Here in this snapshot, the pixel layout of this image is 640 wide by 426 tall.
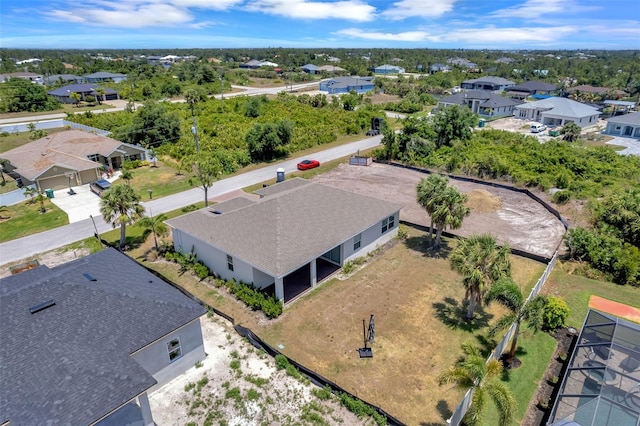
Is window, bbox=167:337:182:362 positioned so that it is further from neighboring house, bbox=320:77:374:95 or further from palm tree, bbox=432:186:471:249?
neighboring house, bbox=320:77:374:95

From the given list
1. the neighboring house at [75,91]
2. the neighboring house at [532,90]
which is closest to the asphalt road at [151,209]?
the neighboring house at [75,91]

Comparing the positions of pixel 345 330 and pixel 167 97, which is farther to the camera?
pixel 167 97

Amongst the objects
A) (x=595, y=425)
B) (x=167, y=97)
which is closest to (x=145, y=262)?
(x=595, y=425)

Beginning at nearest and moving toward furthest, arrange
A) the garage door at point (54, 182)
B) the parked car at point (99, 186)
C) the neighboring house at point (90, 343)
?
the neighboring house at point (90, 343) < the parked car at point (99, 186) < the garage door at point (54, 182)

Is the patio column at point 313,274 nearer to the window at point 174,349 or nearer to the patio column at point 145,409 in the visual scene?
the window at point 174,349

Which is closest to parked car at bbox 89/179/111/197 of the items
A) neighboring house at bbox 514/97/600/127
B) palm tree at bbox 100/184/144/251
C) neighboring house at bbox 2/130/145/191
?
neighboring house at bbox 2/130/145/191

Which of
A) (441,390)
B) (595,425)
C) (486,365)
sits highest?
(486,365)

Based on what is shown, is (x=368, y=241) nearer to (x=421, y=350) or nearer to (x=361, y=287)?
(x=361, y=287)
